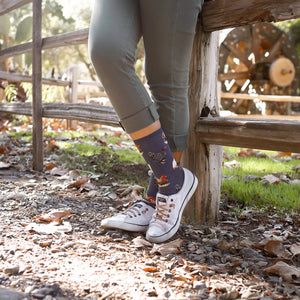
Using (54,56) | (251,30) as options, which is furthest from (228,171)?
(54,56)

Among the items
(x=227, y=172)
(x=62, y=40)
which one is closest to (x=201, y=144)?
(x=227, y=172)

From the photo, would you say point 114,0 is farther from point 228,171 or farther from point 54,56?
point 54,56

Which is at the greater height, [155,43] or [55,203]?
[155,43]

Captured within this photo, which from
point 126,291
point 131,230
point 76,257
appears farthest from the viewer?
point 131,230

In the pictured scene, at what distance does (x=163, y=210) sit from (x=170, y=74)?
0.60 m

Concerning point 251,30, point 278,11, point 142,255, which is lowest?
point 142,255

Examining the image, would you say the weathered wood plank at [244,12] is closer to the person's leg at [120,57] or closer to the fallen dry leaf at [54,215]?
the person's leg at [120,57]

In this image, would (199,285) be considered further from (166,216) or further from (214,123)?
(214,123)

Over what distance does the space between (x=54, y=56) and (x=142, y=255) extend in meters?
28.8

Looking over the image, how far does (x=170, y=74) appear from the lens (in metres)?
1.53

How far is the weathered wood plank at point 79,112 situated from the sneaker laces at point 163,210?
2.98ft

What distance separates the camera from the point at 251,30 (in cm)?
1223

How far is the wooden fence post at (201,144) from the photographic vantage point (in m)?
1.75

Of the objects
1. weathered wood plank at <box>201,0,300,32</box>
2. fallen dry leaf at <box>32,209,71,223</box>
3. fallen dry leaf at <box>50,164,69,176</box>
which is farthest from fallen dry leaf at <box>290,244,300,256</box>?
fallen dry leaf at <box>50,164,69,176</box>
